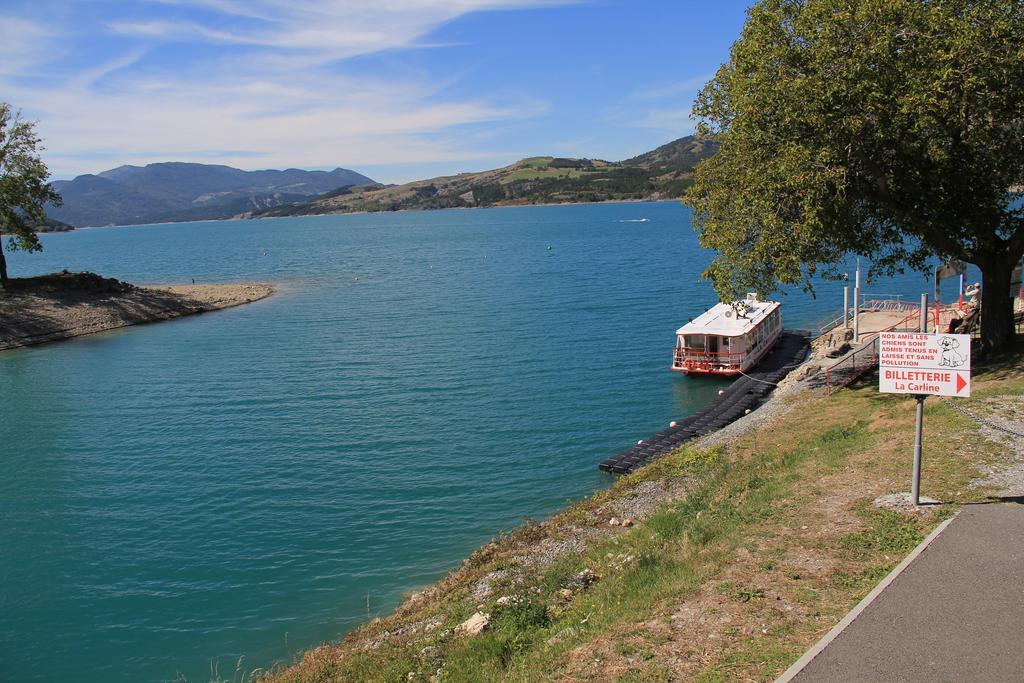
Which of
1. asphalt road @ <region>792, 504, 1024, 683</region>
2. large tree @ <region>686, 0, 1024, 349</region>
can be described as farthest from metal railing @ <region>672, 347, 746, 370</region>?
asphalt road @ <region>792, 504, 1024, 683</region>

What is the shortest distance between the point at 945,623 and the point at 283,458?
26247 mm

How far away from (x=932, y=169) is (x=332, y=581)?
23.6 meters

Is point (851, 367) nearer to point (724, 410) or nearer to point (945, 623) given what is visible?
point (724, 410)

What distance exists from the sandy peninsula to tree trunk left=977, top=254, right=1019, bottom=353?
222 ft

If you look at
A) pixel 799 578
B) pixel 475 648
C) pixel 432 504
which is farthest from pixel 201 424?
pixel 799 578

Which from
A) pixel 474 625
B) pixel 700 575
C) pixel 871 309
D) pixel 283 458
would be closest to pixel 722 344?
pixel 871 309

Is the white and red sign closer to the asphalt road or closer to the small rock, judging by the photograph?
the asphalt road

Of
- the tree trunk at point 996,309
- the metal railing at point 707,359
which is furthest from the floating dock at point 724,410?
the tree trunk at point 996,309

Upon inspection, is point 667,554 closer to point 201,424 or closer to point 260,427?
point 260,427

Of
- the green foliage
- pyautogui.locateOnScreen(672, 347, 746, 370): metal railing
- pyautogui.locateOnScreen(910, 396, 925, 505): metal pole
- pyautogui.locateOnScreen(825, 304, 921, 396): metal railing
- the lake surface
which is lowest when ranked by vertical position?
the lake surface

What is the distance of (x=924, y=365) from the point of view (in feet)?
41.7

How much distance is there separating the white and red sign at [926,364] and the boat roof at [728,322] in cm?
2738

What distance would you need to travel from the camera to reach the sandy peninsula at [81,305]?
6400 cm

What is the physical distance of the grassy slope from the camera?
10000 mm
